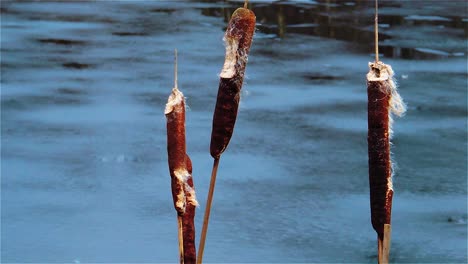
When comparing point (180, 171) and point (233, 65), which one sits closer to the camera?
point (233, 65)

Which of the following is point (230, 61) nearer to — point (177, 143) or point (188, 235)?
point (177, 143)

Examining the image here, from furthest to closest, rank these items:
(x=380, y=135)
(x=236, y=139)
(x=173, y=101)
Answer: (x=236, y=139) < (x=173, y=101) < (x=380, y=135)

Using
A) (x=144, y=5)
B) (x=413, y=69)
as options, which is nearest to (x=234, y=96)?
(x=413, y=69)

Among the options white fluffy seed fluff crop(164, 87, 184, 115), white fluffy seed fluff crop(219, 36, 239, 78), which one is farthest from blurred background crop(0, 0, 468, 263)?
white fluffy seed fluff crop(219, 36, 239, 78)

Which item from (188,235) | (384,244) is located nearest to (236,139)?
(188,235)

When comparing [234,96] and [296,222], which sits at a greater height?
[234,96]

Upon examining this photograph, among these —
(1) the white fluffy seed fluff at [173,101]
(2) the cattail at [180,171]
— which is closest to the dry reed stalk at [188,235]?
(2) the cattail at [180,171]

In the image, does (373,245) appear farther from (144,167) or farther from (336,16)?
(336,16)
